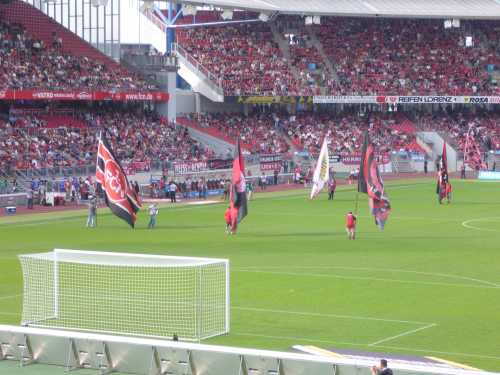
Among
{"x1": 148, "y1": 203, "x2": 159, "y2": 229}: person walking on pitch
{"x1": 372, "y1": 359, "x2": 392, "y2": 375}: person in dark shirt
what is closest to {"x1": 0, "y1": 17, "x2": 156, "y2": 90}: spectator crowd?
{"x1": 148, "y1": 203, "x2": 159, "y2": 229}: person walking on pitch

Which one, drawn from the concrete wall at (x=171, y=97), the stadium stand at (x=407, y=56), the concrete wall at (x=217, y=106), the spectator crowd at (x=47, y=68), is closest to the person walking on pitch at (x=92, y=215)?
the spectator crowd at (x=47, y=68)

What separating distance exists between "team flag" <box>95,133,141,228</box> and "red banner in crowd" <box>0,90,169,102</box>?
25.7 m

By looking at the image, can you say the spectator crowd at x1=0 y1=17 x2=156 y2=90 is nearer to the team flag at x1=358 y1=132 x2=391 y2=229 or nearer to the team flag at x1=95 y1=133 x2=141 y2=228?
the team flag at x1=95 y1=133 x2=141 y2=228

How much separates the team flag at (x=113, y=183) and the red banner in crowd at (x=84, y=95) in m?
25.7

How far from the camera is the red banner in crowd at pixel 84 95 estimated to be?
67250mm

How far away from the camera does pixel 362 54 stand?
93125 millimetres

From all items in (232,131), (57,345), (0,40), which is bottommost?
(57,345)

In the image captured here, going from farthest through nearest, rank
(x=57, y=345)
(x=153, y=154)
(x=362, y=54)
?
1. (x=362, y=54)
2. (x=153, y=154)
3. (x=57, y=345)

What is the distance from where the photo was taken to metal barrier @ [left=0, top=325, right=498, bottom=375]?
60.5ft

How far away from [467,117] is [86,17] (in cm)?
3332

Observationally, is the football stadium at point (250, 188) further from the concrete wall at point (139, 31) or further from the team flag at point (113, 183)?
the concrete wall at point (139, 31)

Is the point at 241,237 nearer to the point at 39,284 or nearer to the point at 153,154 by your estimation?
the point at 39,284

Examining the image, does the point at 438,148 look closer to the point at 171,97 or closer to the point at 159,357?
the point at 171,97

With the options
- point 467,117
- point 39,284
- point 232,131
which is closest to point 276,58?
point 232,131
